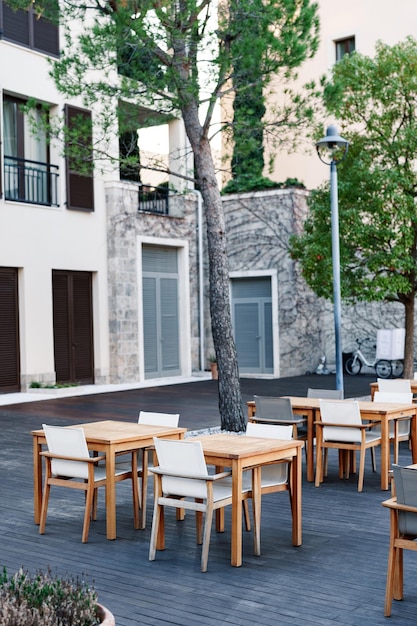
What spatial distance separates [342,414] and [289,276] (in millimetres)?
12446

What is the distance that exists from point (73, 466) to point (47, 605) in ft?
10.2

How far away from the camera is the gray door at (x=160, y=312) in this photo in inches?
764

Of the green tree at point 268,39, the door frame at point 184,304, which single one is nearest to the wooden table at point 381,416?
the green tree at point 268,39

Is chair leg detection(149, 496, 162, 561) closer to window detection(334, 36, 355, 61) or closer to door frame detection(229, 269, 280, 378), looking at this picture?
door frame detection(229, 269, 280, 378)

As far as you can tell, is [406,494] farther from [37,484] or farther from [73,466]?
[37,484]

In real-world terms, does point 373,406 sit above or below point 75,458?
above

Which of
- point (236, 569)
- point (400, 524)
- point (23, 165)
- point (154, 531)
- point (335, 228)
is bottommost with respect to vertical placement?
point (236, 569)

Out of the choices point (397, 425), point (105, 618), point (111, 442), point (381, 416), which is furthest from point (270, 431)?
point (105, 618)

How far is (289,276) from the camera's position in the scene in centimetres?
1986

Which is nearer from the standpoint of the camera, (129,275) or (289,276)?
(129,275)

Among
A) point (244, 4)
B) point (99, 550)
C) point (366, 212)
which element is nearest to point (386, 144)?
point (366, 212)

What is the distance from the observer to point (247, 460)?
536 centimetres

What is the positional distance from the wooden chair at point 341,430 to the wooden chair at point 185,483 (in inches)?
91.1

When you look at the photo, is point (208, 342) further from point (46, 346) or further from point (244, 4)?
point (244, 4)
